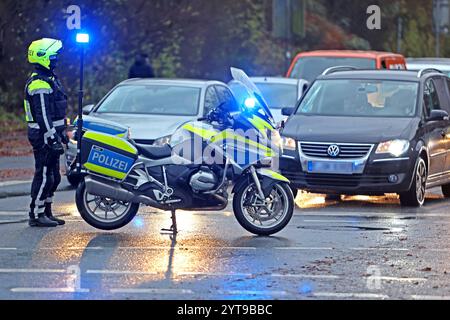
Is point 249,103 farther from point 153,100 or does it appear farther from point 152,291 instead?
point 153,100

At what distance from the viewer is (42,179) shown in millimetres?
13992

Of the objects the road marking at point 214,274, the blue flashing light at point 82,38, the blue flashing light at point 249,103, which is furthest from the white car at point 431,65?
the road marking at point 214,274

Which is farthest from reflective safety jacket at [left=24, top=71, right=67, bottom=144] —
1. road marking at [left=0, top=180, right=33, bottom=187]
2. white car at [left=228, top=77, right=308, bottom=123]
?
white car at [left=228, top=77, right=308, bottom=123]

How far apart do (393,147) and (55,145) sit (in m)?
4.36

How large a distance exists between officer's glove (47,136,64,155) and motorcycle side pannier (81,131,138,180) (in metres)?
Answer: 0.61

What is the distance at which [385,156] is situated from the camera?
52.3ft

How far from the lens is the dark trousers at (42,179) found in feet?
45.7

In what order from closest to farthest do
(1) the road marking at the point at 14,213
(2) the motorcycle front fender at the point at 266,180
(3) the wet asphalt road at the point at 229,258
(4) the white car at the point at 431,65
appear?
1. (3) the wet asphalt road at the point at 229,258
2. (2) the motorcycle front fender at the point at 266,180
3. (1) the road marking at the point at 14,213
4. (4) the white car at the point at 431,65

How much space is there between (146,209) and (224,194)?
2.71 meters

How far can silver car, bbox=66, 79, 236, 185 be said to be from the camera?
18125mm

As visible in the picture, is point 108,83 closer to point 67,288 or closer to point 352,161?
point 352,161

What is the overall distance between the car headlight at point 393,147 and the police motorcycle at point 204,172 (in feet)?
9.90

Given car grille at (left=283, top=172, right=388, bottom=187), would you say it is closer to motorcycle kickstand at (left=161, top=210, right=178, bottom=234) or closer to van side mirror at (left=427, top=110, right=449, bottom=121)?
van side mirror at (left=427, top=110, right=449, bottom=121)

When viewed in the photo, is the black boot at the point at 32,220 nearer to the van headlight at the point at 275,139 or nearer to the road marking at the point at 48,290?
the van headlight at the point at 275,139
